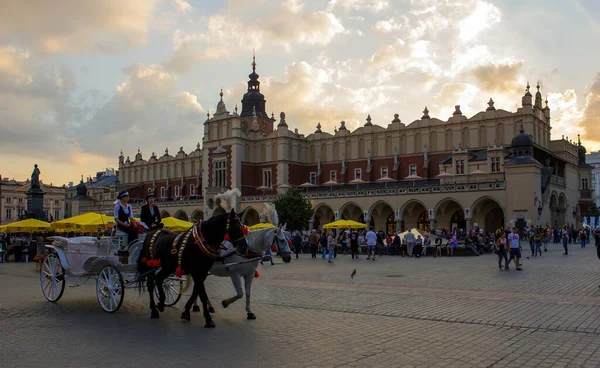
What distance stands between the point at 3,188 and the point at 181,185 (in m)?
34.4

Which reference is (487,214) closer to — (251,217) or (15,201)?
(251,217)

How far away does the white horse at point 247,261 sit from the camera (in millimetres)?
9961

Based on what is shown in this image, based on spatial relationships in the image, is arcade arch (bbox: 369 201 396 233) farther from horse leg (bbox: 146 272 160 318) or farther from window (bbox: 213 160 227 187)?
horse leg (bbox: 146 272 160 318)

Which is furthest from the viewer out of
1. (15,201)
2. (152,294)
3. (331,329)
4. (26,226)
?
(15,201)

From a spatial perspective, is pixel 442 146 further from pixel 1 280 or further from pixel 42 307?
pixel 42 307

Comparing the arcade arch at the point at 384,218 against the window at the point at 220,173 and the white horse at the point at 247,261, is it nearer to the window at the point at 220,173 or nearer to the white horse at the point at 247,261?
the window at the point at 220,173

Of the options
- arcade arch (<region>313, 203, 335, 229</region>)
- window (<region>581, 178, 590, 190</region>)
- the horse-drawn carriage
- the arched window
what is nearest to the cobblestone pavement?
the horse-drawn carriage

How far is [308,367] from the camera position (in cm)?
632

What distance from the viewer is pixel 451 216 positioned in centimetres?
4656

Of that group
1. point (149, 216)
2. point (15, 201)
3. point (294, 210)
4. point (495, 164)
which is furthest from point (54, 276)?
point (15, 201)

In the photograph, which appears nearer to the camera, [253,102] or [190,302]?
[190,302]

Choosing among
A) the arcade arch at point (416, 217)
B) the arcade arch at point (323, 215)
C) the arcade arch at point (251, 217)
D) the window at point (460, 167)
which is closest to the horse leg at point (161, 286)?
the arcade arch at point (416, 217)

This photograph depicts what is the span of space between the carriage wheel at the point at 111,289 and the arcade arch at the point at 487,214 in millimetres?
35541

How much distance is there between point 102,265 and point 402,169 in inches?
1876
